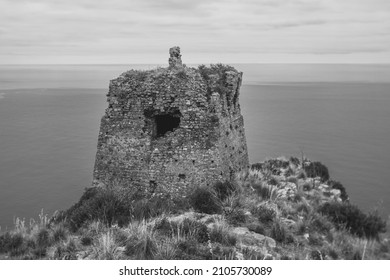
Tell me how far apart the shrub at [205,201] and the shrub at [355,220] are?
347cm

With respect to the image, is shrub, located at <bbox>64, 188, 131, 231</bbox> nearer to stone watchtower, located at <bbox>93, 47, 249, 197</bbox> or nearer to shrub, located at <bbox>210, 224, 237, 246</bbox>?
stone watchtower, located at <bbox>93, 47, 249, 197</bbox>

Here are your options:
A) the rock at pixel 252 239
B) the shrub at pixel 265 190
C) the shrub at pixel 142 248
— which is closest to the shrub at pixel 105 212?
the shrub at pixel 142 248

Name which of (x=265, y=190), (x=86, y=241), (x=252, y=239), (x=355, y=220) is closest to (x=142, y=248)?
(x=86, y=241)

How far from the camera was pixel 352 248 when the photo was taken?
29.7 ft

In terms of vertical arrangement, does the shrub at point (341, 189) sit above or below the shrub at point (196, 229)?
below

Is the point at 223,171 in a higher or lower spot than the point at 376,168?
higher

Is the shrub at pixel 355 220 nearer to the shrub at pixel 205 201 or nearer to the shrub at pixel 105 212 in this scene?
the shrub at pixel 205 201

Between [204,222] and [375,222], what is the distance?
5.49m

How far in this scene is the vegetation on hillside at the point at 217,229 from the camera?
8359mm

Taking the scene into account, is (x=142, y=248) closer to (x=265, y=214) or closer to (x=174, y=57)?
(x=265, y=214)

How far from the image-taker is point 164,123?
1567cm

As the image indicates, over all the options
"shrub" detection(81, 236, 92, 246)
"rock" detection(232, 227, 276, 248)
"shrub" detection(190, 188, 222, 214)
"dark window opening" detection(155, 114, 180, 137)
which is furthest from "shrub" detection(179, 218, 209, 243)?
"dark window opening" detection(155, 114, 180, 137)
